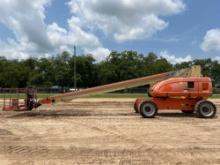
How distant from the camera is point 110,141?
14078mm

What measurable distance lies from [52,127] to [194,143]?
619 cm

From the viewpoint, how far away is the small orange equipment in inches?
886

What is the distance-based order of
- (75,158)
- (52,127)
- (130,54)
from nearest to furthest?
(75,158)
(52,127)
(130,54)

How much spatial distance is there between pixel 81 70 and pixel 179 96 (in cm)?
8590

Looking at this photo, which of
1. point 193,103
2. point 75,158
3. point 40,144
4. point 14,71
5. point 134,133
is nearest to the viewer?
point 75,158

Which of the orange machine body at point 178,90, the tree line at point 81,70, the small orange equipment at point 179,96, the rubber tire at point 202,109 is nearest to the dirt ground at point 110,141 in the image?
the rubber tire at point 202,109

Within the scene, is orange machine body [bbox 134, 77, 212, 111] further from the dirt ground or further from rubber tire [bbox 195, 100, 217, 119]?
the dirt ground

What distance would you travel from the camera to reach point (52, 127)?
17.8m

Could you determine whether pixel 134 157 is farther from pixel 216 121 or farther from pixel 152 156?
pixel 216 121

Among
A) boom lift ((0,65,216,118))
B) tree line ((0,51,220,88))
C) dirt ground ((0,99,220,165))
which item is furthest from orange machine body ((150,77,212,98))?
tree line ((0,51,220,88))

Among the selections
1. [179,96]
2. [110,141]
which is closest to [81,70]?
[179,96]

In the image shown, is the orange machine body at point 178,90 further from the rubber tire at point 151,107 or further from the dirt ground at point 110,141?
the dirt ground at point 110,141

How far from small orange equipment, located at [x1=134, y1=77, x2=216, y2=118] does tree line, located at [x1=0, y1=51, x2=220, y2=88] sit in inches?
3202

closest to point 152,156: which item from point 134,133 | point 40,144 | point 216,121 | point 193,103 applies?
point 40,144
